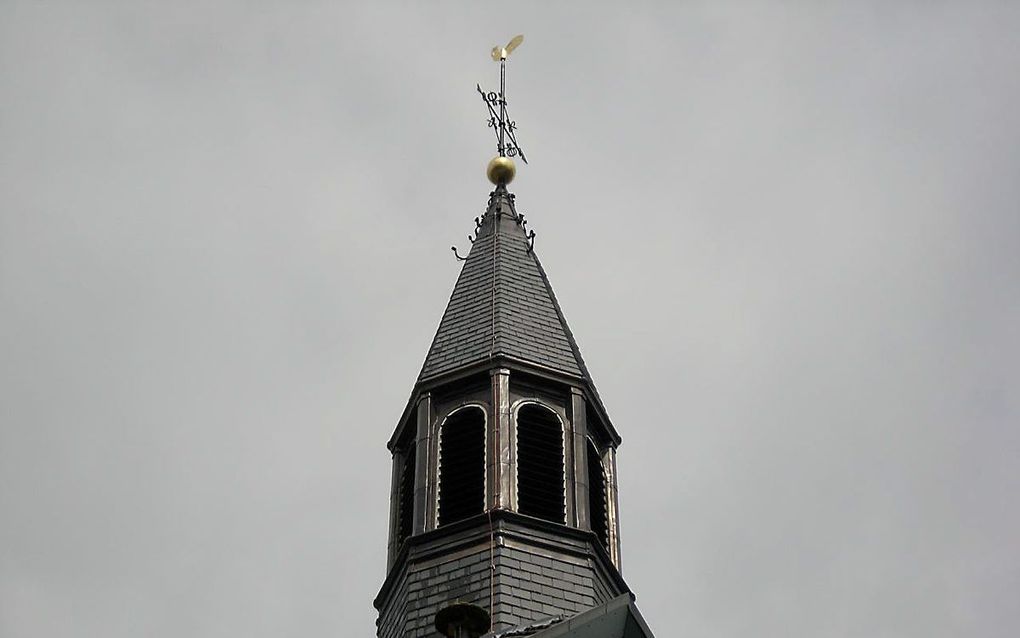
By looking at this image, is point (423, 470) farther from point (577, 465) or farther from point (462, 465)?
point (577, 465)

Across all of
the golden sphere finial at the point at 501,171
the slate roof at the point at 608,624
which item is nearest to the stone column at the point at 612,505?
the golden sphere finial at the point at 501,171

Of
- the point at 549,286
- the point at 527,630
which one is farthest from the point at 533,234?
the point at 527,630

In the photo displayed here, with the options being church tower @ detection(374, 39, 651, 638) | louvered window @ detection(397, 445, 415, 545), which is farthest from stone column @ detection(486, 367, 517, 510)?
louvered window @ detection(397, 445, 415, 545)

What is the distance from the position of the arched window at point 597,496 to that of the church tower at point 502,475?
34 millimetres

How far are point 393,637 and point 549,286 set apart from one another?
945cm

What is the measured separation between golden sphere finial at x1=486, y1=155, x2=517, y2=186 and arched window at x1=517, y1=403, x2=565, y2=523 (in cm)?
865

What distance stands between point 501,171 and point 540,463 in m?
10.0

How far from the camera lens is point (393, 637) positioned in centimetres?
3225

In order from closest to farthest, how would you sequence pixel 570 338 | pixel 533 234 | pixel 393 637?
pixel 393 637, pixel 570 338, pixel 533 234

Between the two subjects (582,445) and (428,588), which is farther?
(582,445)

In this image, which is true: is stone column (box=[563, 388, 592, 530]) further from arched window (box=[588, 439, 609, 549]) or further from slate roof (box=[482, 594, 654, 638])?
slate roof (box=[482, 594, 654, 638])

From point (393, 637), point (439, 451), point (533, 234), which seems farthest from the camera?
point (533, 234)

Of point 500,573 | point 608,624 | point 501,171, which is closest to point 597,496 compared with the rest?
point 500,573

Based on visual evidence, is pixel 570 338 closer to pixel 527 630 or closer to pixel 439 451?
pixel 439 451
